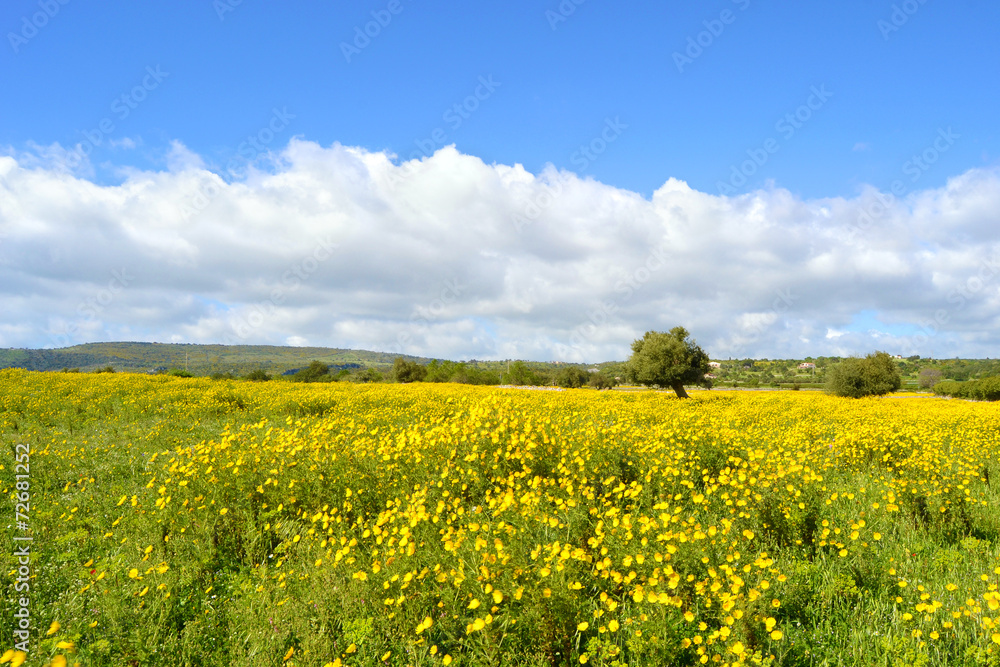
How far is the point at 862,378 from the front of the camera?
36.9 metres

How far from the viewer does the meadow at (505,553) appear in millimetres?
3168

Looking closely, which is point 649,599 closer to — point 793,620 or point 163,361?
point 793,620

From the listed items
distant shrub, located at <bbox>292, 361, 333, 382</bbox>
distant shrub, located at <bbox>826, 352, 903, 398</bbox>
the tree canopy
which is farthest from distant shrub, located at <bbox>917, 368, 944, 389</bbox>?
distant shrub, located at <bbox>292, 361, 333, 382</bbox>

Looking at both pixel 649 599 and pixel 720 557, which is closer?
pixel 649 599

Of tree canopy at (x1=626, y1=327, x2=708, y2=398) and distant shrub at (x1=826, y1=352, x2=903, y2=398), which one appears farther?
distant shrub at (x1=826, y1=352, x2=903, y2=398)

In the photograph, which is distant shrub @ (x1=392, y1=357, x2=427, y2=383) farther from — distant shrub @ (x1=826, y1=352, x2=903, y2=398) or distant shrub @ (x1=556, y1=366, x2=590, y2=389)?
distant shrub @ (x1=826, y1=352, x2=903, y2=398)

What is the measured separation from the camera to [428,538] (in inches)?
162

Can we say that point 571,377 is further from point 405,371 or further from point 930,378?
point 930,378

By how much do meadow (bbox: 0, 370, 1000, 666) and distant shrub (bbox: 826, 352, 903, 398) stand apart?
34399 mm

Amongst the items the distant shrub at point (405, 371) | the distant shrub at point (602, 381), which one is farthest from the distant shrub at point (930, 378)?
the distant shrub at point (405, 371)

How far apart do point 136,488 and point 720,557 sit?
25.3 ft

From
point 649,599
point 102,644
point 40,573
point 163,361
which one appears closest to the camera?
point 649,599

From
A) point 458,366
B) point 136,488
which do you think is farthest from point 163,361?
point 136,488

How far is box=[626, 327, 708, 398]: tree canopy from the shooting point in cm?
3281
